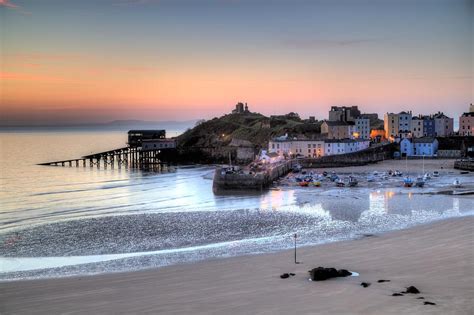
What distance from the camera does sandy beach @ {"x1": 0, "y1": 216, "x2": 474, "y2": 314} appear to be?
11.1m

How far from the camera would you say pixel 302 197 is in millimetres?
33625

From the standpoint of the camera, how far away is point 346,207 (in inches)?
1126

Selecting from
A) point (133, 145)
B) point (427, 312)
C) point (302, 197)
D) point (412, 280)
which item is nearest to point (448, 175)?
point (302, 197)

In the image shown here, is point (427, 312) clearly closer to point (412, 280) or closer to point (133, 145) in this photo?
point (412, 280)

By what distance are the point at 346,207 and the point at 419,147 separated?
41.6 m

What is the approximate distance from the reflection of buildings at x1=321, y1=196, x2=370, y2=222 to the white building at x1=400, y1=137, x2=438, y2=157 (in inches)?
1432

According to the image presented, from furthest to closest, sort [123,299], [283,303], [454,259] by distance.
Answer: [454,259] → [123,299] → [283,303]

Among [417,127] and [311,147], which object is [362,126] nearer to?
[417,127]

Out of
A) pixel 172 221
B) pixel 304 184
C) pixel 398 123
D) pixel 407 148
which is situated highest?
pixel 398 123

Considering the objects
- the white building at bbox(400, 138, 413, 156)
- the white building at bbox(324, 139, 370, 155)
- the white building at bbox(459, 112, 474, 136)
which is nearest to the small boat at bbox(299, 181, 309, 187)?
the white building at bbox(324, 139, 370, 155)

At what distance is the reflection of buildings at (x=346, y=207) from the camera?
84.0ft

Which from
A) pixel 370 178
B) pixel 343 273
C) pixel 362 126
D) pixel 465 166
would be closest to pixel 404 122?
pixel 362 126

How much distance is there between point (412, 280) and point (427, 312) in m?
2.74

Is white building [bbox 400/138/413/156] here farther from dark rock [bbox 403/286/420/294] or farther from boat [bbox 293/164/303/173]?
dark rock [bbox 403/286/420/294]
